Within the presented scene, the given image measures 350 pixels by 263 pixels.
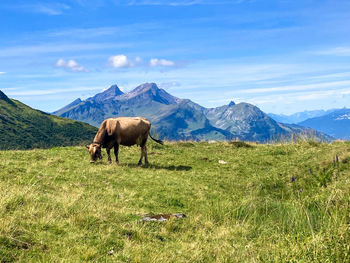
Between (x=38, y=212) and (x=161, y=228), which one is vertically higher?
(x=38, y=212)

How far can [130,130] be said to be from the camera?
21703 millimetres

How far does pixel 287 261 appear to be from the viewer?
5.62 m

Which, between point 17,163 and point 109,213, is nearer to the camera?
point 109,213

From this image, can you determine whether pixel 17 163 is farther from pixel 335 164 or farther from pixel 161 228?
pixel 335 164

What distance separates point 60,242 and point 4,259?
1.17 meters

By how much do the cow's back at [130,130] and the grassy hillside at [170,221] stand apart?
12.3 ft

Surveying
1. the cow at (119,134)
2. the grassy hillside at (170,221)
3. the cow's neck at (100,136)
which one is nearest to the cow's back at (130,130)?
the cow at (119,134)

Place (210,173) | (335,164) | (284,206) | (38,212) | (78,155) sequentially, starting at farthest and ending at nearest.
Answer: (78,155) < (210,173) < (335,164) < (284,206) < (38,212)

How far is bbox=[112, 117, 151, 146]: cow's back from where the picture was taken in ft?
70.7

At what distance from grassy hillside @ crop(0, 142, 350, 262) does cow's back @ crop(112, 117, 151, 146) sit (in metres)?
3.75

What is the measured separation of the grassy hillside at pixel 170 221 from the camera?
247 inches

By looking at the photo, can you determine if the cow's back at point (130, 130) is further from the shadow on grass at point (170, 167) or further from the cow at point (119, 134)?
the shadow on grass at point (170, 167)

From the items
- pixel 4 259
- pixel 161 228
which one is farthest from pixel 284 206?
pixel 4 259

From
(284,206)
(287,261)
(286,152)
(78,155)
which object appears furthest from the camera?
(286,152)
